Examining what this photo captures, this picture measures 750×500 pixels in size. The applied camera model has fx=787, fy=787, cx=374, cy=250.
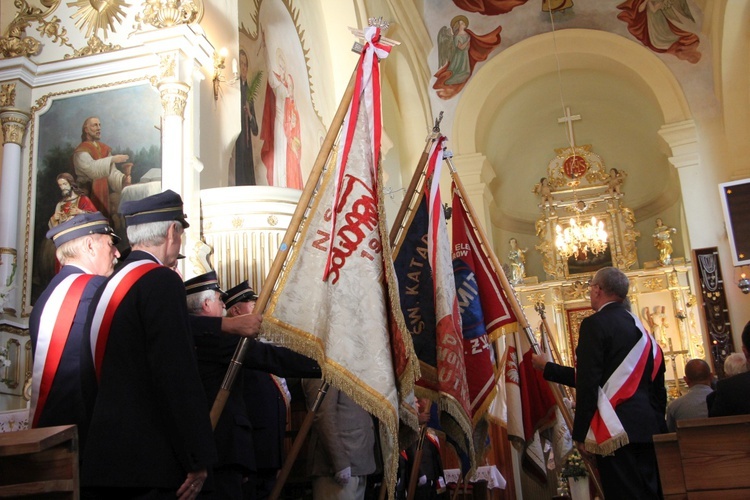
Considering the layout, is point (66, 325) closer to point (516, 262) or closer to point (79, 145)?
point (79, 145)

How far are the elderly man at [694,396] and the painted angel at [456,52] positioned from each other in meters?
9.26

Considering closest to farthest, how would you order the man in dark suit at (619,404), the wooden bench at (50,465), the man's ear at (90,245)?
the wooden bench at (50,465), the man's ear at (90,245), the man in dark suit at (619,404)

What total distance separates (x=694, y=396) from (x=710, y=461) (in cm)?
250

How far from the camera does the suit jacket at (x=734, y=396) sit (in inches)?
142

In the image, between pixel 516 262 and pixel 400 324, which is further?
pixel 516 262

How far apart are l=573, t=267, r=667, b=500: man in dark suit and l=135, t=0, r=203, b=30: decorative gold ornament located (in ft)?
12.2

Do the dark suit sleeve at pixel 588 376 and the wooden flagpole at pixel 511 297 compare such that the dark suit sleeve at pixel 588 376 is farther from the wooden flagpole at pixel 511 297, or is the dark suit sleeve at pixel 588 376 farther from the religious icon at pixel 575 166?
the religious icon at pixel 575 166

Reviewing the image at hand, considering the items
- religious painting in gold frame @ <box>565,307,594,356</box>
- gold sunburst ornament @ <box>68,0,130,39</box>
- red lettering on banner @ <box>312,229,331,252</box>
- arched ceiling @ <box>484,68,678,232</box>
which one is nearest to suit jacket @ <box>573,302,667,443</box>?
red lettering on banner @ <box>312,229,331,252</box>

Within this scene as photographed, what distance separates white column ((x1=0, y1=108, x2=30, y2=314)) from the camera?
215 inches

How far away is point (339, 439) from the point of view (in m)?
4.44

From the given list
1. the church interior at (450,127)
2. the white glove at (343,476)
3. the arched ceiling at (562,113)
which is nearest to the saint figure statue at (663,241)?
the church interior at (450,127)

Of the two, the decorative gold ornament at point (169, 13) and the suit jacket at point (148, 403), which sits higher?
the decorative gold ornament at point (169, 13)

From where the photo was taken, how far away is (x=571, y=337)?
1586 cm

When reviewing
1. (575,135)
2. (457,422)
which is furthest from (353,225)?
(575,135)
